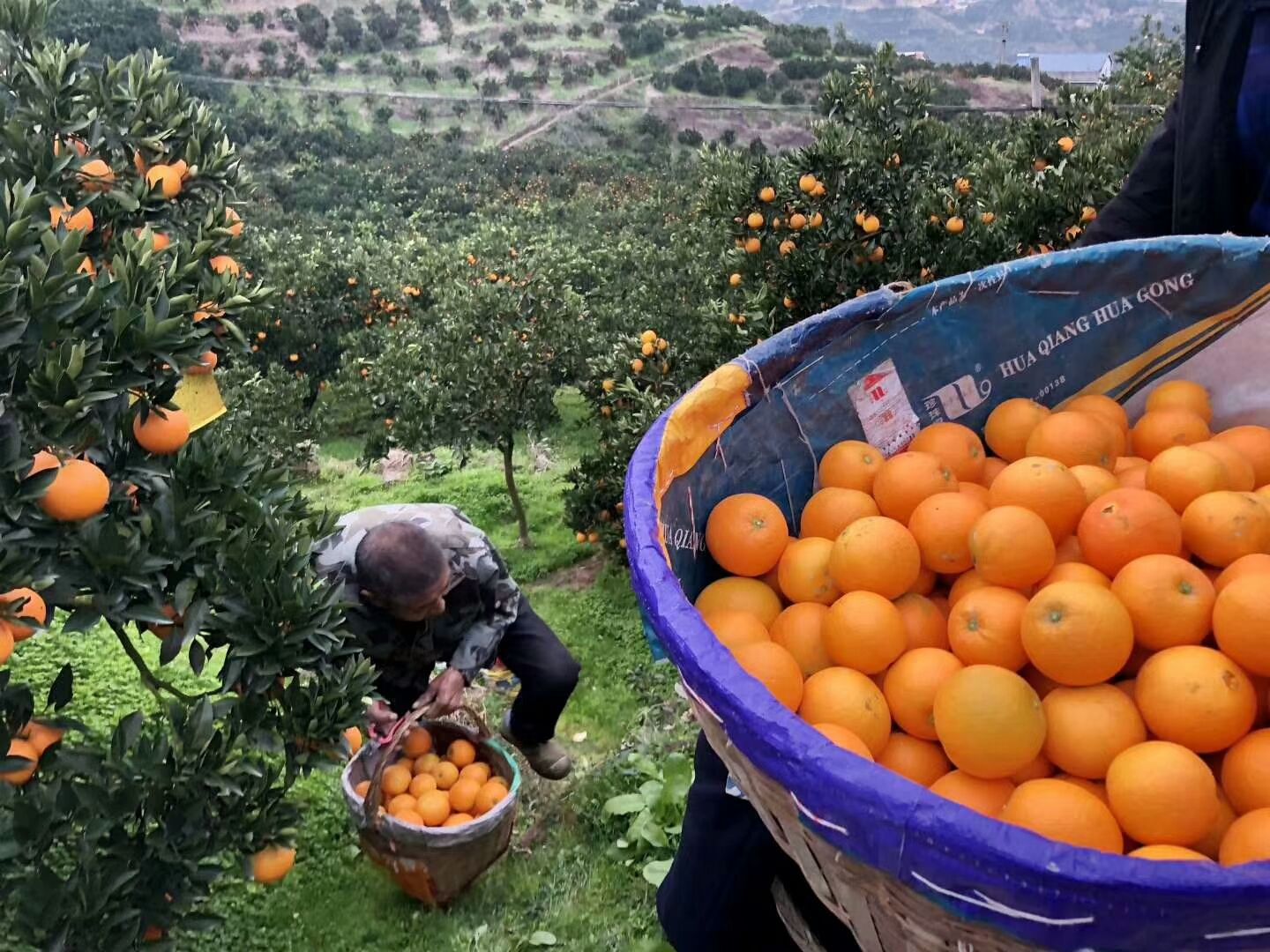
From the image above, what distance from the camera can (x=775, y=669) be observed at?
1360 millimetres

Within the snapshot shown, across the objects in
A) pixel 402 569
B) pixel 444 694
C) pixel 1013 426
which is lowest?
pixel 444 694

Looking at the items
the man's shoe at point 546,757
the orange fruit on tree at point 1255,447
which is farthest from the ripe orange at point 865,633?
the man's shoe at point 546,757

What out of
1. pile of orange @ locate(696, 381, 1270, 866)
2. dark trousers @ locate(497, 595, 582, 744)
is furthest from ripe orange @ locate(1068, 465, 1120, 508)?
dark trousers @ locate(497, 595, 582, 744)

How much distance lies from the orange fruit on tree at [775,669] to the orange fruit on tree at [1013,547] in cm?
34

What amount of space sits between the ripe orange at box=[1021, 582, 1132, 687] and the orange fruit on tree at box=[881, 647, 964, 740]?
121 millimetres

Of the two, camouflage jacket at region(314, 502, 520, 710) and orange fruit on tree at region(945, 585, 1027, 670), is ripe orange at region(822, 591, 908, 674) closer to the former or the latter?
orange fruit on tree at region(945, 585, 1027, 670)

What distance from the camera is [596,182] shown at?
28625 mm

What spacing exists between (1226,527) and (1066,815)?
59 cm

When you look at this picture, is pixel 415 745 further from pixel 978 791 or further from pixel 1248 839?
pixel 1248 839

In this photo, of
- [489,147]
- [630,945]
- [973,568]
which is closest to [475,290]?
[630,945]

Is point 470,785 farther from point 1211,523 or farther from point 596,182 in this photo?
point 596,182

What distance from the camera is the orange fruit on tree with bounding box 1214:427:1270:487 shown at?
1.71 m

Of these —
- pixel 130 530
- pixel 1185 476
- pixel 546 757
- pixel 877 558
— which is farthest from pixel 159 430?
pixel 546 757

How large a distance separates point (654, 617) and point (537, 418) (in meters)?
7.63
